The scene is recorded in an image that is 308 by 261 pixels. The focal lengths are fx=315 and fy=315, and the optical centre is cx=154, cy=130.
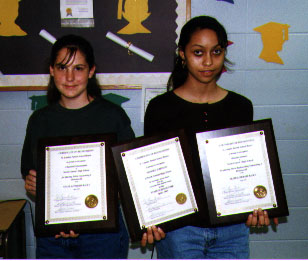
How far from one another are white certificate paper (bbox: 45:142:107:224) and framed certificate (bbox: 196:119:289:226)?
15.0 inches

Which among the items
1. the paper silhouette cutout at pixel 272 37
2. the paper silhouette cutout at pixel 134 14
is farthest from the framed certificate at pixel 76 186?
the paper silhouette cutout at pixel 272 37

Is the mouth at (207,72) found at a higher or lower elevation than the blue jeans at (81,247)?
higher

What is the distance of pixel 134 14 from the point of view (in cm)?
166

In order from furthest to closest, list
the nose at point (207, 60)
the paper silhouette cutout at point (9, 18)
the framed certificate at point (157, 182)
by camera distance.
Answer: the paper silhouette cutout at point (9, 18) → the nose at point (207, 60) → the framed certificate at point (157, 182)

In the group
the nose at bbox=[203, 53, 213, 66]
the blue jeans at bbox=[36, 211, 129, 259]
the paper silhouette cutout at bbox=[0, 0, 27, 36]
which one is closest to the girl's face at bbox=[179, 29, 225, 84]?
the nose at bbox=[203, 53, 213, 66]

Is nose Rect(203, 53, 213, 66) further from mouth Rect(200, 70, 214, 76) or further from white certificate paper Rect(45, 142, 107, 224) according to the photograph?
white certificate paper Rect(45, 142, 107, 224)

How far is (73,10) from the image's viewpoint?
1.65 meters

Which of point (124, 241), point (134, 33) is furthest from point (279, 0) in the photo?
point (124, 241)

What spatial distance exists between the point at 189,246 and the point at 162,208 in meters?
0.20

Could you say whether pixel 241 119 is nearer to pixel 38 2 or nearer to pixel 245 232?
pixel 245 232

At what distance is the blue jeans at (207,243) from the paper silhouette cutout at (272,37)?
39.0 inches

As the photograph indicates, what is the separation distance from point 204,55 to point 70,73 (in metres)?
0.53

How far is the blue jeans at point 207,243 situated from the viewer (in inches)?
46.4

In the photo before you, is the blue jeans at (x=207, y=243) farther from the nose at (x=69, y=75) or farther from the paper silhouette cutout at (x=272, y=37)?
the paper silhouette cutout at (x=272, y=37)
